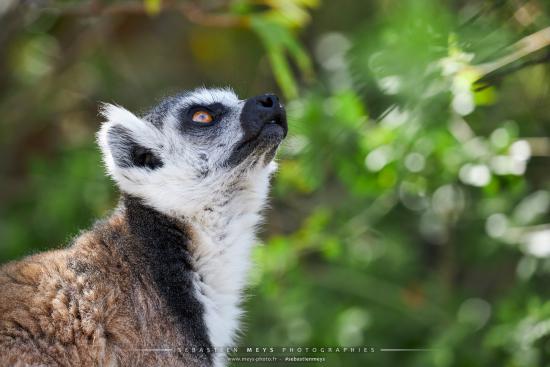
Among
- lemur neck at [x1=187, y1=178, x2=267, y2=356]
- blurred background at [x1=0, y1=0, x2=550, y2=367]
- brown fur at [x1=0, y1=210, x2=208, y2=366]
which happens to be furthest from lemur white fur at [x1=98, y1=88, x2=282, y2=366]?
blurred background at [x1=0, y1=0, x2=550, y2=367]

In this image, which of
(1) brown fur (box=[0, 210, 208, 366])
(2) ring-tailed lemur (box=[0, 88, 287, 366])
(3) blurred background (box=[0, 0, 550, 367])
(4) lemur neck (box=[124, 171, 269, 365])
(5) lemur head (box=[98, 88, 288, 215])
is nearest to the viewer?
(1) brown fur (box=[0, 210, 208, 366])

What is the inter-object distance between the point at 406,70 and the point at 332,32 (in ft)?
16.9

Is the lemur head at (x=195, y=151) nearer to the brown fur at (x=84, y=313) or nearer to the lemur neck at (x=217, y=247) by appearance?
the lemur neck at (x=217, y=247)

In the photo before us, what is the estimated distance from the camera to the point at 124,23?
9039 mm

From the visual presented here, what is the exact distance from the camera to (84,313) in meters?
3.50

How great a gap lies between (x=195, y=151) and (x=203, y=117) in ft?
0.77

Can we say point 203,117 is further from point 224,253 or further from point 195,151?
point 224,253

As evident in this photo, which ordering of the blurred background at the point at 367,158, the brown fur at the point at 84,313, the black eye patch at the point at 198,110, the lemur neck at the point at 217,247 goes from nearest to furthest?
the brown fur at the point at 84,313 → the lemur neck at the point at 217,247 → the black eye patch at the point at 198,110 → the blurred background at the point at 367,158

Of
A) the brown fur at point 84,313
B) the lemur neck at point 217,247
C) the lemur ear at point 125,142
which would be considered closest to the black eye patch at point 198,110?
the lemur ear at point 125,142

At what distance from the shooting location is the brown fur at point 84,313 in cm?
336

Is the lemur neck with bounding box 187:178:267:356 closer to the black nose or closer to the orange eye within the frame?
the black nose

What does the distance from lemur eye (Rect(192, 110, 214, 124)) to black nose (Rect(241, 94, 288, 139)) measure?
0.28 meters

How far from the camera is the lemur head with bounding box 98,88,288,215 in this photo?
4.15m

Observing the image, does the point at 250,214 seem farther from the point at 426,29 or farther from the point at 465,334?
the point at 465,334
